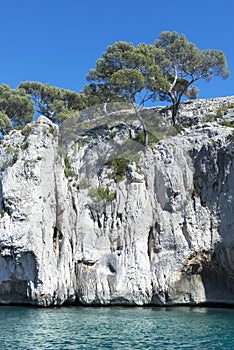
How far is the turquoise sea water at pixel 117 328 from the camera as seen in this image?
15595mm

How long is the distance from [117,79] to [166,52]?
9448 millimetres

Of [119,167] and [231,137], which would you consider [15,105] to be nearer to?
[119,167]

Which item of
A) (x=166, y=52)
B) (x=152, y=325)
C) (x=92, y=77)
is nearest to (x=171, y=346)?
(x=152, y=325)

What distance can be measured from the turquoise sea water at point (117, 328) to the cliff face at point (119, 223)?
1787mm

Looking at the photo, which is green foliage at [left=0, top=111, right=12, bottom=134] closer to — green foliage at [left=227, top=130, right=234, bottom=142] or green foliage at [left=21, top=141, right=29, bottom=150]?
green foliage at [left=21, top=141, right=29, bottom=150]

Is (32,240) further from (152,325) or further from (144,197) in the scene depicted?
(152,325)

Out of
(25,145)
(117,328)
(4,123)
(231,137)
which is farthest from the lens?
(4,123)

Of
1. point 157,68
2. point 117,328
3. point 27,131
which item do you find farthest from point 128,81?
point 117,328

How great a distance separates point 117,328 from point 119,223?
10.3 meters

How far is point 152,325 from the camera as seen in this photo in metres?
19.2

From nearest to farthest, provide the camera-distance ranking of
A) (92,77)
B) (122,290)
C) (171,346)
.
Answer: (171,346), (122,290), (92,77)

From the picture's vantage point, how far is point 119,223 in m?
28.3

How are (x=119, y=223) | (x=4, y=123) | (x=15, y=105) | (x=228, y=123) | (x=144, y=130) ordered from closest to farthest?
(x=119, y=223) → (x=228, y=123) → (x=144, y=130) → (x=4, y=123) → (x=15, y=105)

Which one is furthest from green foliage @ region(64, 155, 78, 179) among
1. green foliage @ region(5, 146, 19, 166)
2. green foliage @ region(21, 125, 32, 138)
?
green foliage @ region(5, 146, 19, 166)
